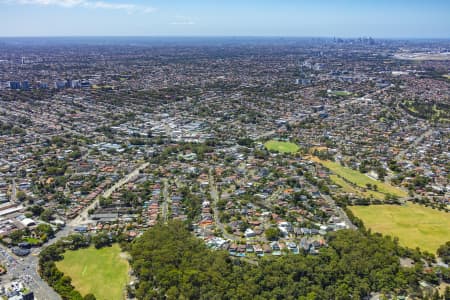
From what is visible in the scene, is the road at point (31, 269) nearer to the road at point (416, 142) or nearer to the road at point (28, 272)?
the road at point (28, 272)

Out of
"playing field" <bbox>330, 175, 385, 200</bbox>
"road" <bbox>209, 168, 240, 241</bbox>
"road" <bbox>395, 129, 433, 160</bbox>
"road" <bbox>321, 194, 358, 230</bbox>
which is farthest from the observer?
"road" <bbox>395, 129, 433, 160</bbox>

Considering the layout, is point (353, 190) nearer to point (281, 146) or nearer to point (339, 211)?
point (339, 211)

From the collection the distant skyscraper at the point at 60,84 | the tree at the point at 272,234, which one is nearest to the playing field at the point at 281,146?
the tree at the point at 272,234

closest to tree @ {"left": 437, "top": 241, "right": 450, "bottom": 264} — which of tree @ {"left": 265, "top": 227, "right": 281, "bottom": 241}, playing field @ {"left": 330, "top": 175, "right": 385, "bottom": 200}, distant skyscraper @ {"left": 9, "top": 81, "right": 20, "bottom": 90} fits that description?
playing field @ {"left": 330, "top": 175, "right": 385, "bottom": 200}

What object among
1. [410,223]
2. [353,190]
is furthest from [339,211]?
[410,223]

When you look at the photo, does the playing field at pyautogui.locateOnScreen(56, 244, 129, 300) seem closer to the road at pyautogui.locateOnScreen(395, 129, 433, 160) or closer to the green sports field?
the road at pyautogui.locateOnScreen(395, 129, 433, 160)

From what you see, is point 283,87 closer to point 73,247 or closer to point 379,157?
point 379,157
